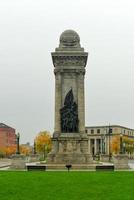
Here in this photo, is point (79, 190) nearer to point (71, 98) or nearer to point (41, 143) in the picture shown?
point (71, 98)

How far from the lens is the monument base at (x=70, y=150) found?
63.4 m

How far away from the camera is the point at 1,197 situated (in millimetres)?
24703

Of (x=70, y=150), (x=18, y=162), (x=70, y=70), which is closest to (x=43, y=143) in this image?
(x=70, y=70)

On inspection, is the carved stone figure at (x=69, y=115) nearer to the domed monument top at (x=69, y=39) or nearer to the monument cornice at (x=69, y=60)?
the monument cornice at (x=69, y=60)

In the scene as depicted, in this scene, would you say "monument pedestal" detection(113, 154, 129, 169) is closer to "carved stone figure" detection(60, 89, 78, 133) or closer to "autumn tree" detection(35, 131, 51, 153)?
"carved stone figure" detection(60, 89, 78, 133)

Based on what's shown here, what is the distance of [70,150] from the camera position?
64.1m

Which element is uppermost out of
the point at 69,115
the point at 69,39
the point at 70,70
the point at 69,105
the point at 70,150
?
the point at 69,39

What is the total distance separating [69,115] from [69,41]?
1089cm

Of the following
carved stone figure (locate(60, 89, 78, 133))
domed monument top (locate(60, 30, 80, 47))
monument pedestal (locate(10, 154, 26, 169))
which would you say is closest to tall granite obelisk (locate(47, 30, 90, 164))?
carved stone figure (locate(60, 89, 78, 133))

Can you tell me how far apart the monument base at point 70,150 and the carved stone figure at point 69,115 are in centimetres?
83

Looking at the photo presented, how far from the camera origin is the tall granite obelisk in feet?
211

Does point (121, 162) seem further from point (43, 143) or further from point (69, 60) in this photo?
point (43, 143)

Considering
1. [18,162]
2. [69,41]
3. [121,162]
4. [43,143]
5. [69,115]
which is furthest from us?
[43,143]

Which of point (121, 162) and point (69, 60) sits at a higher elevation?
point (69, 60)
